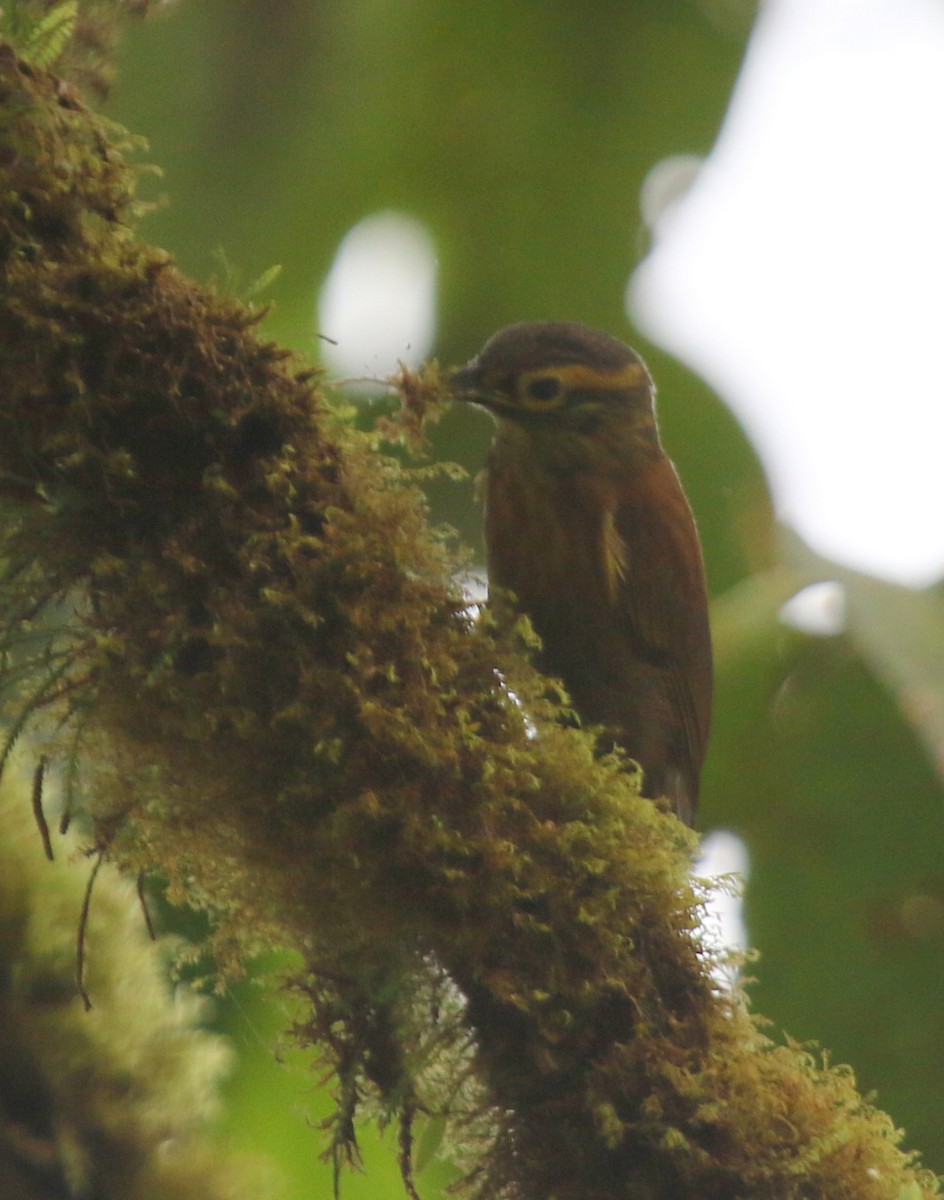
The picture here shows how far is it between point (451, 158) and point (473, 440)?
0.66 m

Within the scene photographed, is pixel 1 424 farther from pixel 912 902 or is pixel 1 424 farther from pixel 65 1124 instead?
pixel 912 902

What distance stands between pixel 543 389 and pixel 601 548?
0.33m

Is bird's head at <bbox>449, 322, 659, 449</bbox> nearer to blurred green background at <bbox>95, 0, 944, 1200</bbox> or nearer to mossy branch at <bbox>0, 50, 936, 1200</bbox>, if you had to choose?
blurred green background at <bbox>95, 0, 944, 1200</bbox>

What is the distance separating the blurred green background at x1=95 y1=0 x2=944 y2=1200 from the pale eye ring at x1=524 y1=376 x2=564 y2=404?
0.49m

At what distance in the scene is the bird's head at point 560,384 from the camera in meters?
2.73

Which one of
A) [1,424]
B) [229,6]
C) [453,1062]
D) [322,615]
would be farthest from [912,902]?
→ [229,6]

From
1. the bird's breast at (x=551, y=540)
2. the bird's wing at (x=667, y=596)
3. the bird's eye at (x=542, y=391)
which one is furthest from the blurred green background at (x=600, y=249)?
the bird's eye at (x=542, y=391)

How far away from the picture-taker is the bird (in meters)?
2.84

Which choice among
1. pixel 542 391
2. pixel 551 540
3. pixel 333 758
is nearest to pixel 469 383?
pixel 542 391

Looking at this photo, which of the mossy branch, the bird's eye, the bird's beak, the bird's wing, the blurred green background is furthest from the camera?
the blurred green background

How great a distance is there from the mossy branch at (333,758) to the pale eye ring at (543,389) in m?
1.09

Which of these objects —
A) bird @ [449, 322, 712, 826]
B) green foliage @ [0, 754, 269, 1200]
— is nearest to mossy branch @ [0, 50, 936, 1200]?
green foliage @ [0, 754, 269, 1200]

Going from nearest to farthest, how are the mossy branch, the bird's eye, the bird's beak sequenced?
the mossy branch → the bird's beak → the bird's eye

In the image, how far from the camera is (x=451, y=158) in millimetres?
3457
